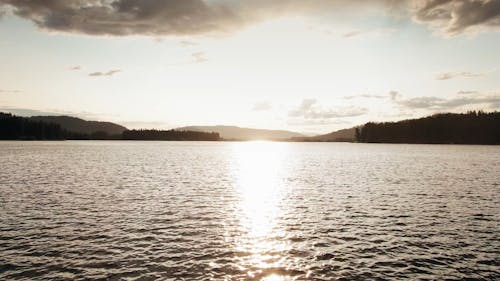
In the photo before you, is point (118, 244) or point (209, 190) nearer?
point (118, 244)

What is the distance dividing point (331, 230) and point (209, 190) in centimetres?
3063

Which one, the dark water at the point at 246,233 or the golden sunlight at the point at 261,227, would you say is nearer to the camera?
the dark water at the point at 246,233

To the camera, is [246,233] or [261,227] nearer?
[246,233]

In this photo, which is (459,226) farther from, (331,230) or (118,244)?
(118,244)

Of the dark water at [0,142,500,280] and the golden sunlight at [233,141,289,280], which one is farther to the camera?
the golden sunlight at [233,141,289,280]

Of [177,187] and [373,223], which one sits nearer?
[373,223]

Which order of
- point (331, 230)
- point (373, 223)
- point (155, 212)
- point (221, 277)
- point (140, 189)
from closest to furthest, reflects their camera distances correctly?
point (221, 277)
point (331, 230)
point (373, 223)
point (155, 212)
point (140, 189)

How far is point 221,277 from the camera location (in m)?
23.4

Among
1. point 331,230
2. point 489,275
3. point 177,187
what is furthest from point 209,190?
point 489,275

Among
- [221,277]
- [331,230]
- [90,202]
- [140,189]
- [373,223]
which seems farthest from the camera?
[140,189]

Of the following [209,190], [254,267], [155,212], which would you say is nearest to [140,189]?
[209,190]

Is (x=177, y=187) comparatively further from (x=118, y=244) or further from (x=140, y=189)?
(x=118, y=244)

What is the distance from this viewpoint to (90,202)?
4856cm

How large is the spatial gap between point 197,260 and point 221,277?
390cm
